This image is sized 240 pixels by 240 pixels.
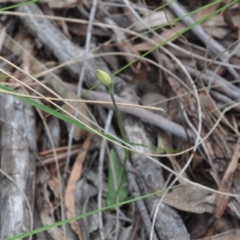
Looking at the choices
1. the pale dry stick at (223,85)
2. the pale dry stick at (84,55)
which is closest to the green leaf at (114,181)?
the pale dry stick at (84,55)

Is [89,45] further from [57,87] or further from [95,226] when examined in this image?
[95,226]

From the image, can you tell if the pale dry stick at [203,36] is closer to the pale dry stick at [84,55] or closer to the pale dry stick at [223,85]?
the pale dry stick at [223,85]

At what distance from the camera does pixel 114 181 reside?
1214mm

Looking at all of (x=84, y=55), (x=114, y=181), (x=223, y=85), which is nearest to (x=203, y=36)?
(x=223, y=85)

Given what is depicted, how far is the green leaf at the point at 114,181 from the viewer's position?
3.92 feet

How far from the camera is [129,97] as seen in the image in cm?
129

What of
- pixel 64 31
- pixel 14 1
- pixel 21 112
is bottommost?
pixel 21 112

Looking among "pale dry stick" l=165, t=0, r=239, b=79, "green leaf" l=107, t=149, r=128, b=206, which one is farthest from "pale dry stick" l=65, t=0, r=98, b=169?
"pale dry stick" l=165, t=0, r=239, b=79

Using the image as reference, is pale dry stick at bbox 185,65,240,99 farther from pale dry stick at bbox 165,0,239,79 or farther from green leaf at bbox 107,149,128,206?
green leaf at bbox 107,149,128,206

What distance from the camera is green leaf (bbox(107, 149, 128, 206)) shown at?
1.19 metres

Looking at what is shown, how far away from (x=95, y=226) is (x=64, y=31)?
607mm

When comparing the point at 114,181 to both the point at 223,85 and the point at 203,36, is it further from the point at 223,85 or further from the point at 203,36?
the point at 203,36

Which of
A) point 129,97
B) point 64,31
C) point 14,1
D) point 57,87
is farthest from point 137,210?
point 14,1

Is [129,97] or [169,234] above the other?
[129,97]
